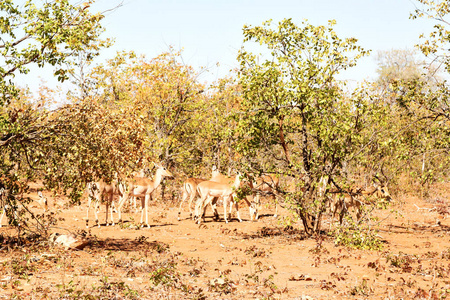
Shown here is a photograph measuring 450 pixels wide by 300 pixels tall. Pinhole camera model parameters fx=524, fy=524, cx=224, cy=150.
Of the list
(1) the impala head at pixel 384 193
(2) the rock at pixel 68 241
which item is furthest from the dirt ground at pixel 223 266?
(1) the impala head at pixel 384 193

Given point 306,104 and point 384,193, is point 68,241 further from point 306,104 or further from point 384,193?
point 384,193

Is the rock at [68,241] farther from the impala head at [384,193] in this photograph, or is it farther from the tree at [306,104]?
the impala head at [384,193]

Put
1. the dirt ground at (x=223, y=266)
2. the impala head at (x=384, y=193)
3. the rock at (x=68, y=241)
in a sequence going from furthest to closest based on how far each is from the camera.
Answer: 1. the impala head at (x=384, y=193)
2. the rock at (x=68, y=241)
3. the dirt ground at (x=223, y=266)

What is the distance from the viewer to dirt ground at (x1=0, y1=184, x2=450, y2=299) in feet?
31.9

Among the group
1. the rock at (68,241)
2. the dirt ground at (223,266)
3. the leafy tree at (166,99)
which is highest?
the leafy tree at (166,99)

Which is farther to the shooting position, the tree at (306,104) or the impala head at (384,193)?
the impala head at (384,193)

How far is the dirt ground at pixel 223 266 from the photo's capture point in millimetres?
9734

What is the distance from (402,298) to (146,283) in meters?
4.91

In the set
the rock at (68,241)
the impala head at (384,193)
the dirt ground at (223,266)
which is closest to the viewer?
the dirt ground at (223,266)

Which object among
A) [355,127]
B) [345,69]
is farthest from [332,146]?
[345,69]

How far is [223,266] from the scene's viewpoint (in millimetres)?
12984

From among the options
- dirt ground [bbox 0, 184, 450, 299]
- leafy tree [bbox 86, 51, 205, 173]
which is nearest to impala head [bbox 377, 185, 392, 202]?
dirt ground [bbox 0, 184, 450, 299]

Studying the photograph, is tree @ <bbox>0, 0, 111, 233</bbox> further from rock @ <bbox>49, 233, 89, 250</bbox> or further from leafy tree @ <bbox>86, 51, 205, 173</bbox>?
leafy tree @ <bbox>86, 51, 205, 173</bbox>

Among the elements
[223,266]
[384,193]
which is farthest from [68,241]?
[384,193]
